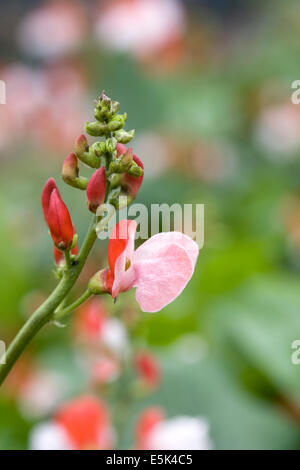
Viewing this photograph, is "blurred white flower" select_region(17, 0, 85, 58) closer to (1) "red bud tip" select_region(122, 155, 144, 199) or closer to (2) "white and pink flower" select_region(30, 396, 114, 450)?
(2) "white and pink flower" select_region(30, 396, 114, 450)

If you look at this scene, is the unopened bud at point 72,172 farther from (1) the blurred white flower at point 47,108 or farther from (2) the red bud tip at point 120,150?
(1) the blurred white flower at point 47,108

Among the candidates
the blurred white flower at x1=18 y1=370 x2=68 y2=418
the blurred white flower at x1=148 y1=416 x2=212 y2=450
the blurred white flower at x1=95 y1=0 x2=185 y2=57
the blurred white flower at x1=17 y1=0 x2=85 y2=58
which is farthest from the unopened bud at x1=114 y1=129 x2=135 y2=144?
the blurred white flower at x1=17 y1=0 x2=85 y2=58

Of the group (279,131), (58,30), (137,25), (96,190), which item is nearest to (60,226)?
(96,190)

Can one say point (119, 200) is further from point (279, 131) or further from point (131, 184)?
point (279, 131)

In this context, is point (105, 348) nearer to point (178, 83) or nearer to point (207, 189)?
point (207, 189)

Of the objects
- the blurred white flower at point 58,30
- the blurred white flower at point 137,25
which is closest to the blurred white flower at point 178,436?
the blurred white flower at point 137,25

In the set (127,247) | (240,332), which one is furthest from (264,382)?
(127,247)

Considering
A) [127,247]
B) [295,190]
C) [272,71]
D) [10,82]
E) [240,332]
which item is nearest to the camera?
[127,247]
